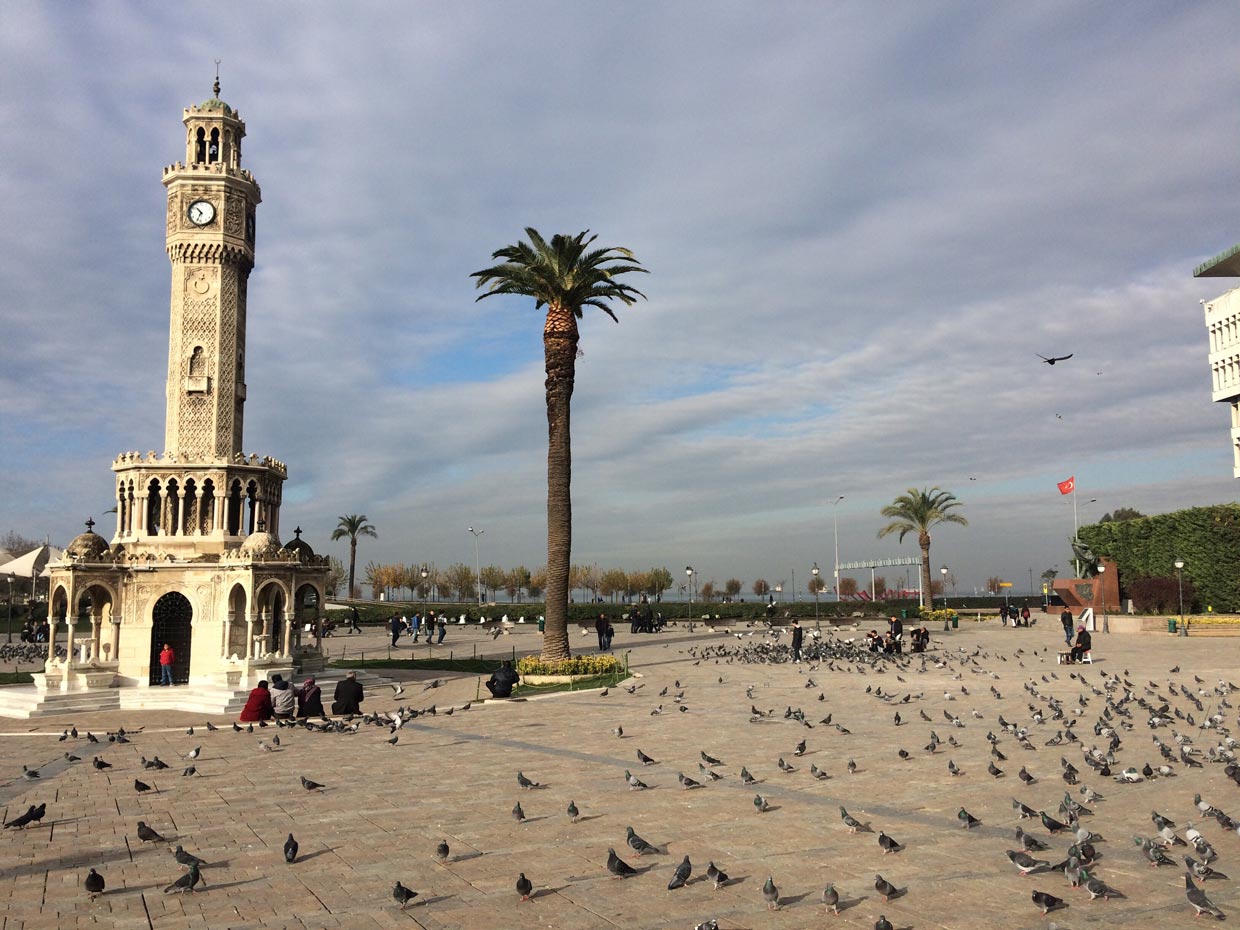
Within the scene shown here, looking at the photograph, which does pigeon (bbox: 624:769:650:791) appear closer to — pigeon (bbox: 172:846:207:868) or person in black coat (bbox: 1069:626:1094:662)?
pigeon (bbox: 172:846:207:868)

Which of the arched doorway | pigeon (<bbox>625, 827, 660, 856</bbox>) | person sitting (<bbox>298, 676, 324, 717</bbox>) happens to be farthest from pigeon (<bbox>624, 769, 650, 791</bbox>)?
the arched doorway

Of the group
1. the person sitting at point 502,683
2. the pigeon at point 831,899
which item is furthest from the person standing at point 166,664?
the pigeon at point 831,899

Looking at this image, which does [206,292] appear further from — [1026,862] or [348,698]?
[1026,862]

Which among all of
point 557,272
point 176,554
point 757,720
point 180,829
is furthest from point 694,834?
point 176,554

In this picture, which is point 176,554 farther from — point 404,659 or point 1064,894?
point 1064,894

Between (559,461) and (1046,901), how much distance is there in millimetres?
22544

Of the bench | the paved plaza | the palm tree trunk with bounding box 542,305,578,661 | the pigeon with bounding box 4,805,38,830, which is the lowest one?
the bench

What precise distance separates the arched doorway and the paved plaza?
30.1 ft

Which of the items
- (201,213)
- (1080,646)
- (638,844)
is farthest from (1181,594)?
(201,213)

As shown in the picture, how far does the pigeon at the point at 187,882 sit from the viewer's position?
8.05 m

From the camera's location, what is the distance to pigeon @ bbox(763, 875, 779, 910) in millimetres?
7418

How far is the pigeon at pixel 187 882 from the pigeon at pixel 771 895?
494 centimetres

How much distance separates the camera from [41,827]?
35.7 ft

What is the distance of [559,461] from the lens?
1132 inches
